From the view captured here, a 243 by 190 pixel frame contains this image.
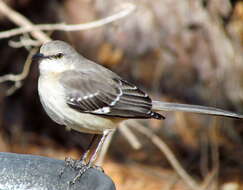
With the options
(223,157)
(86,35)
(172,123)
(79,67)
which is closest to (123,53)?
(86,35)

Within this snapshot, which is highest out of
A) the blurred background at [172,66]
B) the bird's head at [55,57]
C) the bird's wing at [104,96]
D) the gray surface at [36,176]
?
the bird's head at [55,57]

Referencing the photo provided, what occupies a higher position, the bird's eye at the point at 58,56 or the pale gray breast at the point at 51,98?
the bird's eye at the point at 58,56

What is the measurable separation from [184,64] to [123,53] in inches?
29.3

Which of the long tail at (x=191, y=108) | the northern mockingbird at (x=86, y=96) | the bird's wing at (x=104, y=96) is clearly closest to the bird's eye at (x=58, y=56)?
the northern mockingbird at (x=86, y=96)

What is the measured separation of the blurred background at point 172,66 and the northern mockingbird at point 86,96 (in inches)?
96.7

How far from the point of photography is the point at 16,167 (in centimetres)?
367

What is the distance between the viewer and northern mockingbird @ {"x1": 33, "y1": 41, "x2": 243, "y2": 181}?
4.57 meters

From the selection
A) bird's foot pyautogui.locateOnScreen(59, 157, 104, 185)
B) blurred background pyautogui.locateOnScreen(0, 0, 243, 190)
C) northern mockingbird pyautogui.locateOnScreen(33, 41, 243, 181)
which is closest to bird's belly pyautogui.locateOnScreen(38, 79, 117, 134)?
northern mockingbird pyautogui.locateOnScreen(33, 41, 243, 181)

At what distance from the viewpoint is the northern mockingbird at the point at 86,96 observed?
457 cm

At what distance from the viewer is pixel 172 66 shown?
7570 millimetres

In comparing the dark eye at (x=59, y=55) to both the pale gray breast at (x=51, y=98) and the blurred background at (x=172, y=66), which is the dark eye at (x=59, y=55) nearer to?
the pale gray breast at (x=51, y=98)

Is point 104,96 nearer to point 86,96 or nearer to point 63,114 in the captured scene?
point 86,96

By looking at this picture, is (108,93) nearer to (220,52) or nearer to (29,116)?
(220,52)

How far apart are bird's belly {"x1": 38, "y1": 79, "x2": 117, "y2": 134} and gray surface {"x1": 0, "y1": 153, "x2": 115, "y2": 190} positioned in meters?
0.78
